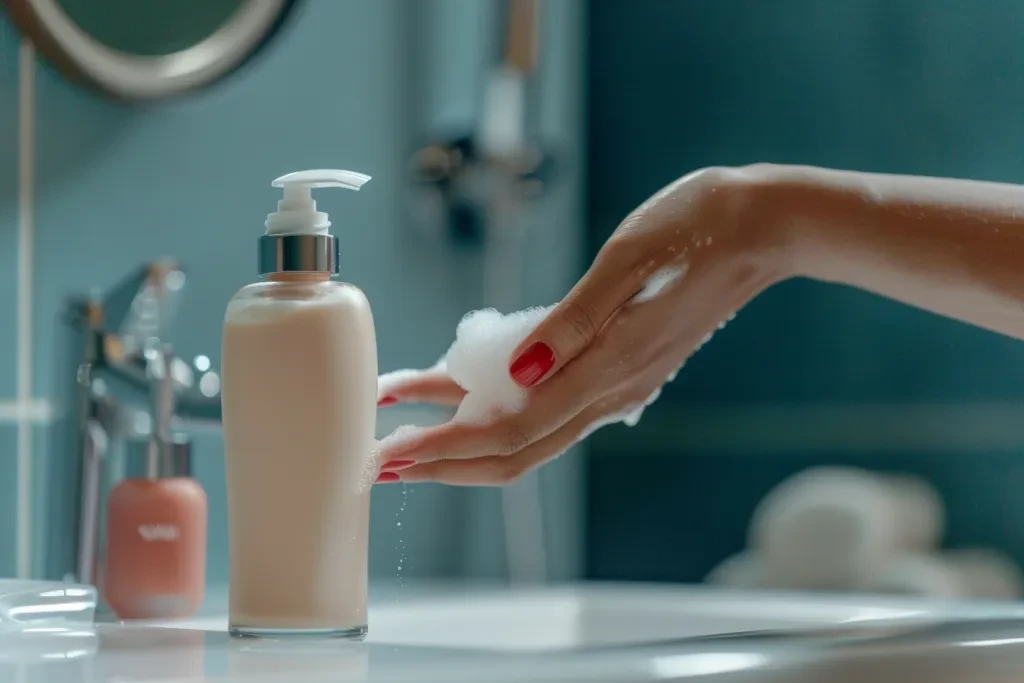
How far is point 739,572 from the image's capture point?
4.74 feet

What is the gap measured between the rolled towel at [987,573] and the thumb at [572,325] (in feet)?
2.79

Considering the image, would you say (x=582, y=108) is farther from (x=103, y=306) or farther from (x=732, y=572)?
(x=103, y=306)

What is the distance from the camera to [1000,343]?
1.36 meters

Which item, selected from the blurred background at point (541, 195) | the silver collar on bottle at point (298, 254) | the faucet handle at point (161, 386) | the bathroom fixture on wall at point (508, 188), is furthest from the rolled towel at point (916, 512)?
the silver collar on bottle at point (298, 254)

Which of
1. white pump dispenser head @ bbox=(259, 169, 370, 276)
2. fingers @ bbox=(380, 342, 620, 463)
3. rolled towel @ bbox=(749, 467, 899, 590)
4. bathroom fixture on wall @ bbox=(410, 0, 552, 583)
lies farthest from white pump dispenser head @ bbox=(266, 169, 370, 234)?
rolled towel @ bbox=(749, 467, 899, 590)

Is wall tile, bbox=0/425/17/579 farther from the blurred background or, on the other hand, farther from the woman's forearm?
the woman's forearm

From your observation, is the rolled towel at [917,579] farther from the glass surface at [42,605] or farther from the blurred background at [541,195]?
the glass surface at [42,605]

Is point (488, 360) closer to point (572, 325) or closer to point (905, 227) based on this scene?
point (572, 325)

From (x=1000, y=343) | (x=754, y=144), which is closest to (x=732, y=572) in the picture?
(x=1000, y=343)

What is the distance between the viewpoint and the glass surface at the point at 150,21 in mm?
950

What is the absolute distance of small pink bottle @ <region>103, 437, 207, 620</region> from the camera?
0.75 metres

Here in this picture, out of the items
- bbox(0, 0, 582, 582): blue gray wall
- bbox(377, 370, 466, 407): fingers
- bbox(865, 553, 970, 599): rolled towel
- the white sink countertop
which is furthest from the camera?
bbox(865, 553, 970, 599): rolled towel

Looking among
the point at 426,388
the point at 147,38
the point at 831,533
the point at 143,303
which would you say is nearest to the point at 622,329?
the point at 426,388

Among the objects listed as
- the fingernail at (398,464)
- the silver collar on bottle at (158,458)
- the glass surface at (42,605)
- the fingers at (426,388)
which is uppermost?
the fingers at (426,388)
